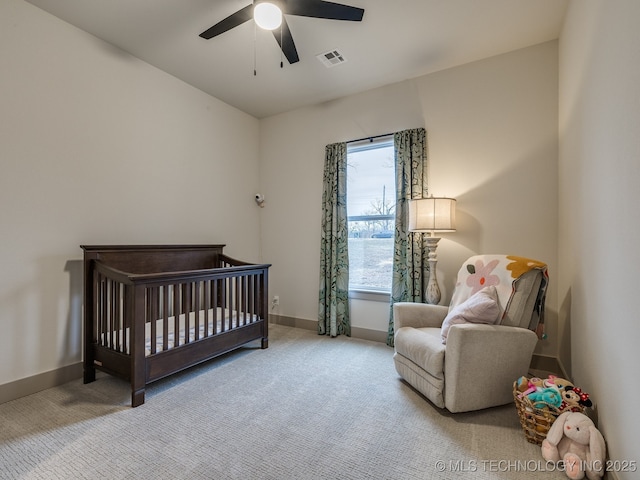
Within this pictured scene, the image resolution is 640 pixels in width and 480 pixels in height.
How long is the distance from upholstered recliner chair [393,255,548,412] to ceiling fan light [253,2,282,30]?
7.19 feet

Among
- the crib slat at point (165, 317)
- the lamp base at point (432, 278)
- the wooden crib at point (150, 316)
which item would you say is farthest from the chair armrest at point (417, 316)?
the crib slat at point (165, 317)

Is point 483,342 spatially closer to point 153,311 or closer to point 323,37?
point 153,311

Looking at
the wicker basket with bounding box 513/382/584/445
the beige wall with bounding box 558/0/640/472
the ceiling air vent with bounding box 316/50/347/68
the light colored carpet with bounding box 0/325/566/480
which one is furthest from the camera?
the ceiling air vent with bounding box 316/50/347/68

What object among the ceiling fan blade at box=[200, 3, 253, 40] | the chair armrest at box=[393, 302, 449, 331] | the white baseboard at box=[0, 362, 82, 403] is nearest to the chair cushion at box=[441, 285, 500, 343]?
the chair armrest at box=[393, 302, 449, 331]

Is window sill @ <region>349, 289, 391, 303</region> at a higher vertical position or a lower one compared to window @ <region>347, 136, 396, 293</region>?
lower

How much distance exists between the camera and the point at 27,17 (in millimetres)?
2143

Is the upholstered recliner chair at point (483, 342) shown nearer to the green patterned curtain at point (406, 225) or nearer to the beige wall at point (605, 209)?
the beige wall at point (605, 209)

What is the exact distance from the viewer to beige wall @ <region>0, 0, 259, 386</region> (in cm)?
208

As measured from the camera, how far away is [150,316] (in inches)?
83.4

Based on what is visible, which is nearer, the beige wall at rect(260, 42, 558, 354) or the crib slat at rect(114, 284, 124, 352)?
the crib slat at rect(114, 284, 124, 352)

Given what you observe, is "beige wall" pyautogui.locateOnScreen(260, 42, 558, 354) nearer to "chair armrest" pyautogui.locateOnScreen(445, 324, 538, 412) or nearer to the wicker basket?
"chair armrest" pyautogui.locateOnScreen(445, 324, 538, 412)

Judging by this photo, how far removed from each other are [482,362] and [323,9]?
2332 mm

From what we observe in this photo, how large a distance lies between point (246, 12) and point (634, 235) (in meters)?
2.25

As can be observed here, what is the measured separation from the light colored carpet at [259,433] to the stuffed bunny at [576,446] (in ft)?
0.27
